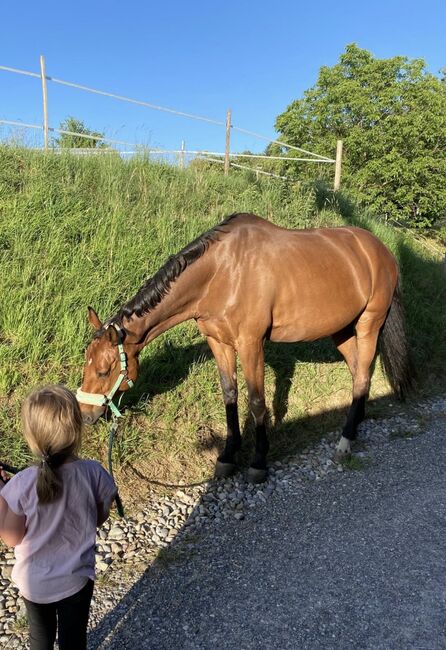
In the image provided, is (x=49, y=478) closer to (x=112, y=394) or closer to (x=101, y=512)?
(x=101, y=512)

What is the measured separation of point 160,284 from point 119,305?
162 cm

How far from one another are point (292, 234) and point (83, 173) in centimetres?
358

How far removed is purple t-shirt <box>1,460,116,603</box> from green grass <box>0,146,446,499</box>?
1833 mm

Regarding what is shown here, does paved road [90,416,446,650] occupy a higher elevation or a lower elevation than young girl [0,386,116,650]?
lower

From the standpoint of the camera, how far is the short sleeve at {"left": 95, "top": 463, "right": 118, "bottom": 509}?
1577mm

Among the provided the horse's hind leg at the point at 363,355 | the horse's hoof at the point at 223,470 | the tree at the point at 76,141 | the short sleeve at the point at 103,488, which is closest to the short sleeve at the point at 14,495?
the short sleeve at the point at 103,488

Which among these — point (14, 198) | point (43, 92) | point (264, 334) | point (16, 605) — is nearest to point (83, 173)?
point (14, 198)

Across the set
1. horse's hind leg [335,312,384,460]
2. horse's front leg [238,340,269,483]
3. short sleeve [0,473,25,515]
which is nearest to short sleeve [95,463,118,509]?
short sleeve [0,473,25,515]

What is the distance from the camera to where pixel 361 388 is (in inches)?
174

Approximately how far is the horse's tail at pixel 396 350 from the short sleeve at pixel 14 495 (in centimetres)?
427

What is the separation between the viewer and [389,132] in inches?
854

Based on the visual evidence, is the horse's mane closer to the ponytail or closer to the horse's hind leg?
the ponytail

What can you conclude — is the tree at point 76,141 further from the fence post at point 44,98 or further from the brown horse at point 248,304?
the brown horse at point 248,304

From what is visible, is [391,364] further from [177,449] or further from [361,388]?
[177,449]
